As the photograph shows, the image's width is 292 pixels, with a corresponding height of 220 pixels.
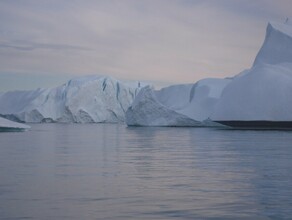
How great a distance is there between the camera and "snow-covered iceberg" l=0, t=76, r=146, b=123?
65.7 meters

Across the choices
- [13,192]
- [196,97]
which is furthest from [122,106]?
[13,192]

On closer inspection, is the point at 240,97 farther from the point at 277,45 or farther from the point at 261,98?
the point at 277,45

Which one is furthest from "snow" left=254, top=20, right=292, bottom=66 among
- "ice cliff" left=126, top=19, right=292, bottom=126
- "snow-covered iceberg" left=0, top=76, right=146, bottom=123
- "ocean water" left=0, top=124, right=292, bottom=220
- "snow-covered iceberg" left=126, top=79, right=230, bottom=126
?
"snow-covered iceberg" left=0, top=76, right=146, bottom=123

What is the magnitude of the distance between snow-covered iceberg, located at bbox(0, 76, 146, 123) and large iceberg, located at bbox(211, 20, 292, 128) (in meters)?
32.5

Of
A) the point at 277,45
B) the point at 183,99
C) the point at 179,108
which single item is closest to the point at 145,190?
the point at 277,45

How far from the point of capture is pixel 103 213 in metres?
4.99

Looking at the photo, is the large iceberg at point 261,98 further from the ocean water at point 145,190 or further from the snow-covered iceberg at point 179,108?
the ocean water at point 145,190

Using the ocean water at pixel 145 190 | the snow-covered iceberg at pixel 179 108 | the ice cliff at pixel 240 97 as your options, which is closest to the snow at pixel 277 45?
the ice cliff at pixel 240 97

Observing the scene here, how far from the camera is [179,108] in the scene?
46.2m

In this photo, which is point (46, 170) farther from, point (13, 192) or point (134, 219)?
point (134, 219)

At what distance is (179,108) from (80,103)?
892 inches

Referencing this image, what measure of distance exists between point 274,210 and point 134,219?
143cm

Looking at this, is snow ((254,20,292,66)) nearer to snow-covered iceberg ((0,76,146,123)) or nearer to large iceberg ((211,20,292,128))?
large iceberg ((211,20,292,128))

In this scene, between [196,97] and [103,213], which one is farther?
[196,97]
